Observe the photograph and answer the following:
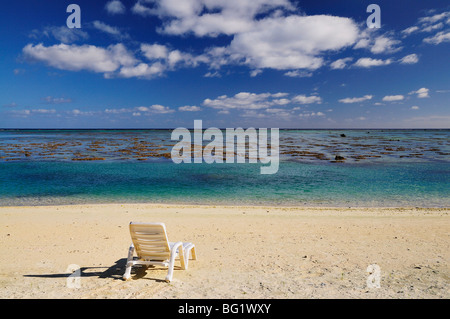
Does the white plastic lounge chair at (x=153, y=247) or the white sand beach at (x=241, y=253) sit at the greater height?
the white plastic lounge chair at (x=153, y=247)

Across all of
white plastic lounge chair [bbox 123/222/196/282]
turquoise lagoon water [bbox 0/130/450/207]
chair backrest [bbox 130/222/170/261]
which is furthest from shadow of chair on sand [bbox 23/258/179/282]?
turquoise lagoon water [bbox 0/130/450/207]

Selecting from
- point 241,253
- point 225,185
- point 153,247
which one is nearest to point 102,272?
point 153,247

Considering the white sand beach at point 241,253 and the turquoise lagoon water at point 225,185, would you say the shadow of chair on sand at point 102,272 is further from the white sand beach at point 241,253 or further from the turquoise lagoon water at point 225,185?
the turquoise lagoon water at point 225,185

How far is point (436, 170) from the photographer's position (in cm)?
2777

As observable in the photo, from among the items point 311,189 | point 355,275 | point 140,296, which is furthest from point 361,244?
point 311,189

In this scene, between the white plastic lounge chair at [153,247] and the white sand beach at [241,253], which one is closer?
the white sand beach at [241,253]

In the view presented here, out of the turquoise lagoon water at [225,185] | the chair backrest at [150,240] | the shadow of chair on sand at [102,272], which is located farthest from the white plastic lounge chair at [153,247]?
the turquoise lagoon water at [225,185]

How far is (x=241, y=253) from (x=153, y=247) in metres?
2.62

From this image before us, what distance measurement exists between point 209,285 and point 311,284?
2132 mm

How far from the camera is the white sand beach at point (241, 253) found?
5836 millimetres

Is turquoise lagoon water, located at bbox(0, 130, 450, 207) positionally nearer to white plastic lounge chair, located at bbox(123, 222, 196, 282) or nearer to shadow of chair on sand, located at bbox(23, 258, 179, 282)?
shadow of chair on sand, located at bbox(23, 258, 179, 282)

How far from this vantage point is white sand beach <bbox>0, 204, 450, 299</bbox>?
5.84 meters

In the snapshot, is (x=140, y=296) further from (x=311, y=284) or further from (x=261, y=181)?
(x=261, y=181)

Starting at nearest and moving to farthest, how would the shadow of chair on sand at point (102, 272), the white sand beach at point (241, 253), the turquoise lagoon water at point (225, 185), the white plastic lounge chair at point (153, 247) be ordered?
1. the white sand beach at point (241, 253)
2. the white plastic lounge chair at point (153, 247)
3. the shadow of chair on sand at point (102, 272)
4. the turquoise lagoon water at point (225, 185)
